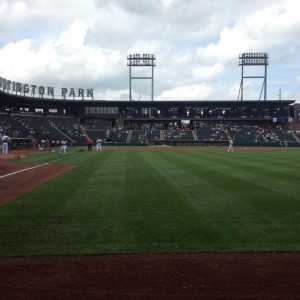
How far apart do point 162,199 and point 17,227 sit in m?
4.31

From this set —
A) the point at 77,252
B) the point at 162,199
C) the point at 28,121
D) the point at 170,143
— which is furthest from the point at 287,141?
the point at 77,252

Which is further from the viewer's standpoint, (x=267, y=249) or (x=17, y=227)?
(x=17, y=227)

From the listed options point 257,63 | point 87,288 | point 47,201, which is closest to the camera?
point 87,288

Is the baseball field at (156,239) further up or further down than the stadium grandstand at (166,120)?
further down

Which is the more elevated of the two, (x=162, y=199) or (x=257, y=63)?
(x=257, y=63)

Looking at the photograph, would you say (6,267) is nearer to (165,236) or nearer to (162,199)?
(165,236)

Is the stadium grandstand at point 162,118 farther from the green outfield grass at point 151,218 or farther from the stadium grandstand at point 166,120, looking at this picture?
the green outfield grass at point 151,218

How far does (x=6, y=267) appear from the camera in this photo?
232 inches

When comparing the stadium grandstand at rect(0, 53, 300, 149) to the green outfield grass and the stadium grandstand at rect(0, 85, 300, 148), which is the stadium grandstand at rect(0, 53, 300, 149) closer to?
the stadium grandstand at rect(0, 85, 300, 148)

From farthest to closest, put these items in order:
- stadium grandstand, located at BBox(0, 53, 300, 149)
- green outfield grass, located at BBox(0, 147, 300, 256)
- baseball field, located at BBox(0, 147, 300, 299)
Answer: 1. stadium grandstand, located at BBox(0, 53, 300, 149)
2. green outfield grass, located at BBox(0, 147, 300, 256)
3. baseball field, located at BBox(0, 147, 300, 299)

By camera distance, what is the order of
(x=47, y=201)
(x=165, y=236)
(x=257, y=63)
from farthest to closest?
(x=257, y=63) < (x=47, y=201) < (x=165, y=236)

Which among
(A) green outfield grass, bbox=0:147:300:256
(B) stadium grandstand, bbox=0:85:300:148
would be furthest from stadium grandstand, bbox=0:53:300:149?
(A) green outfield grass, bbox=0:147:300:256

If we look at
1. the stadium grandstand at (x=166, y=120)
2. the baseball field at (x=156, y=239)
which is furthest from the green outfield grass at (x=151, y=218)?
the stadium grandstand at (x=166, y=120)

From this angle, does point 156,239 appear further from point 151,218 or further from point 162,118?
point 162,118
